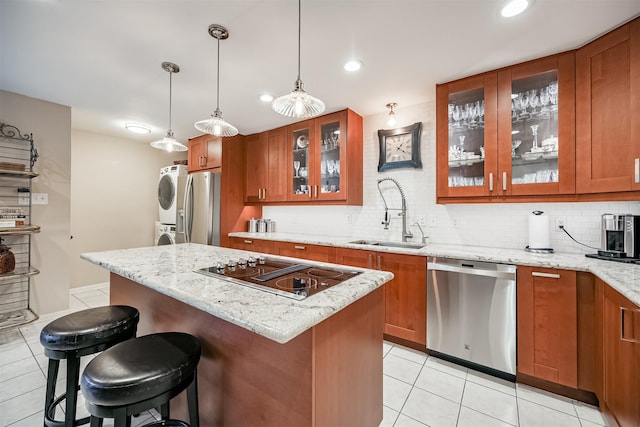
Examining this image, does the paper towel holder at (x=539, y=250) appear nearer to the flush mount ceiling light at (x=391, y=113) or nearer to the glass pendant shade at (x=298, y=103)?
the flush mount ceiling light at (x=391, y=113)

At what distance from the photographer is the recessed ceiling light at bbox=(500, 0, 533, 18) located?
5.14 ft

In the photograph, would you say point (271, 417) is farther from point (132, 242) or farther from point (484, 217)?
point (132, 242)

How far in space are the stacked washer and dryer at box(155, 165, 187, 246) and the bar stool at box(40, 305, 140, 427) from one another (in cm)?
291

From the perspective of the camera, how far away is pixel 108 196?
446cm

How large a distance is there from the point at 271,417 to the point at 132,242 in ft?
15.9

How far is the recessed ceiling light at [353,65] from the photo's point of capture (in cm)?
221

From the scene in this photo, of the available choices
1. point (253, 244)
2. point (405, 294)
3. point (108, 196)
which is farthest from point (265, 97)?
point (108, 196)

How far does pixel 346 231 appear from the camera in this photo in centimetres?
359

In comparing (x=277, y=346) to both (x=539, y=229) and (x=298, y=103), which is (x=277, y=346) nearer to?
(x=298, y=103)

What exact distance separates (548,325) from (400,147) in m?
2.13

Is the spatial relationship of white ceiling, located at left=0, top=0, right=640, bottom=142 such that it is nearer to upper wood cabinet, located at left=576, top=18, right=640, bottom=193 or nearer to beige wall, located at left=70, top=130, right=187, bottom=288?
upper wood cabinet, located at left=576, top=18, right=640, bottom=193

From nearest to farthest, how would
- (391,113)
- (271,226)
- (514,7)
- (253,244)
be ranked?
(514,7) < (391,113) < (253,244) < (271,226)

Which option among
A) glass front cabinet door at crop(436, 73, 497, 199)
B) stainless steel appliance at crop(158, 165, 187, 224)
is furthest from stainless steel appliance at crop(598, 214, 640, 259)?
stainless steel appliance at crop(158, 165, 187, 224)

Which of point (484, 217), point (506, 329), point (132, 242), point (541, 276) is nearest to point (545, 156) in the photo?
point (484, 217)
